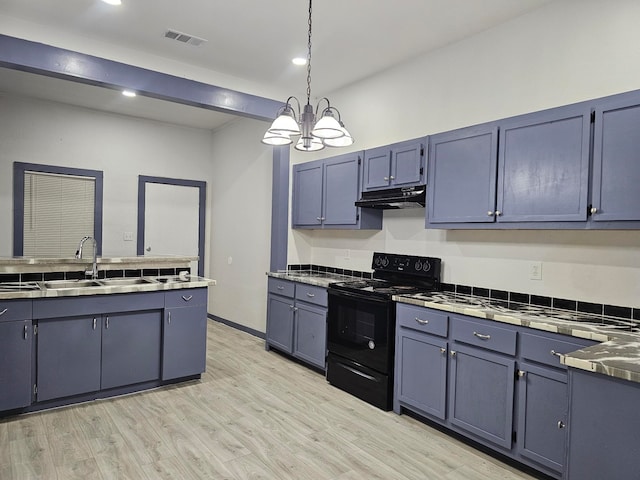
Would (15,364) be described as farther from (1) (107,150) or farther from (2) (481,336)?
(1) (107,150)

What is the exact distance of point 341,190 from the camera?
4.25m

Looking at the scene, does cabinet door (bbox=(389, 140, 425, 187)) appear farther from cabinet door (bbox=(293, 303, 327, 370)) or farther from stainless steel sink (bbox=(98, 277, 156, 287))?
stainless steel sink (bbox=(98, 277, 156, 287))

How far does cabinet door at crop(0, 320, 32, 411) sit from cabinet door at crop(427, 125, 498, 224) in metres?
3.10

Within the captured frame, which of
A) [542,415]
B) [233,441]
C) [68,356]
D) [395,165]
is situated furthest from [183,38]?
[542,415]

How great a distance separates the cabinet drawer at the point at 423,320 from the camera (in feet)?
9.61

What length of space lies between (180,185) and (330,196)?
3.12m

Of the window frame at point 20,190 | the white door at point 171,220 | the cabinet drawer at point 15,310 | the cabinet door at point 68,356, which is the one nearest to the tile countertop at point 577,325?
the cabinet door at point 68,356

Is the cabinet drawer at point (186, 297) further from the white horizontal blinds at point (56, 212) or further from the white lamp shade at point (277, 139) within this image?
the white horizontal blinds at point (56, 212)

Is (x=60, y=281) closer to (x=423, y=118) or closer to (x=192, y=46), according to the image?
(x=192, y=46)

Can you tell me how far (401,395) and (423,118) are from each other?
7.65 ft

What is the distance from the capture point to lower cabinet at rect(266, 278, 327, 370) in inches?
160

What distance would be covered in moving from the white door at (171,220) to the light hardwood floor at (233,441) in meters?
3.11

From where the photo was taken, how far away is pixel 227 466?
2508 millimetres

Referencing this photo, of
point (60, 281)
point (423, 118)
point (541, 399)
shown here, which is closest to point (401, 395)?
point (541, 399)
